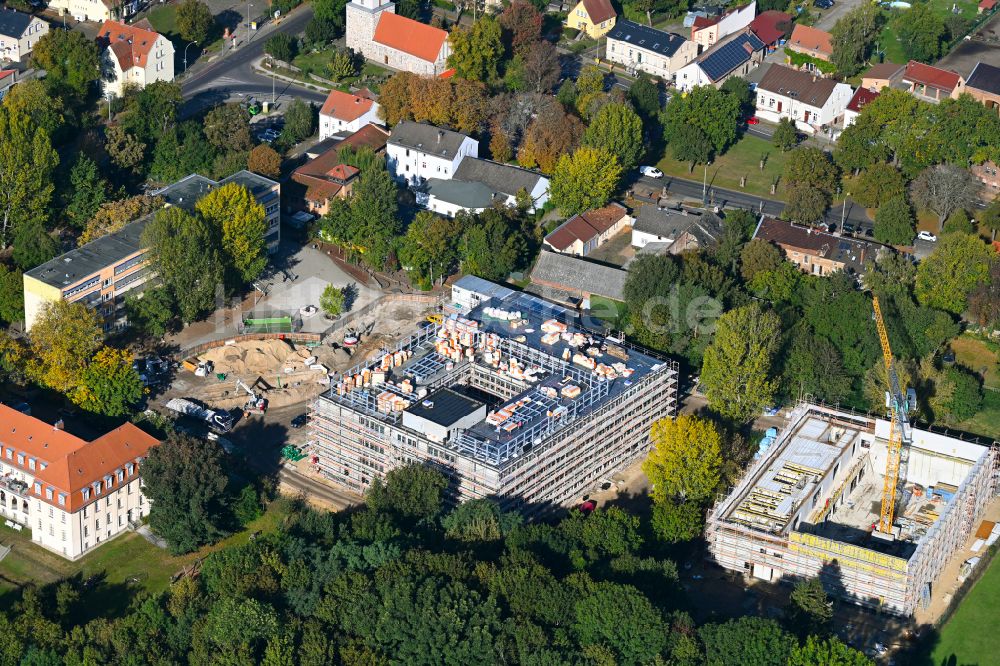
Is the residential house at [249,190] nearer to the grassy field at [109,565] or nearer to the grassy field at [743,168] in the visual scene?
the grassy field at [109,565]

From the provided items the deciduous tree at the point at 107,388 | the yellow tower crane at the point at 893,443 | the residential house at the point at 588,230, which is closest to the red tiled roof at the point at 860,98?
the residential house at the point at 588,230

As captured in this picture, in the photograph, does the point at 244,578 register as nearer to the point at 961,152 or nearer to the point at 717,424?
the point at 717,424

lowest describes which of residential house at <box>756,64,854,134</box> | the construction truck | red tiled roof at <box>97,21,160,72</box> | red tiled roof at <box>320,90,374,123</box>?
the construction truck

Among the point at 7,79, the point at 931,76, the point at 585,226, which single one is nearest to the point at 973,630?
the point at 585,226

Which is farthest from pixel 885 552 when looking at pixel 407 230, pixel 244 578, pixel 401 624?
pixel 407 230

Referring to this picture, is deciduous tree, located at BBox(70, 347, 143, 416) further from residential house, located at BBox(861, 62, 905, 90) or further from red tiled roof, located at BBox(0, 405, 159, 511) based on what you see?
residential house, located at BBox(861, 62, 905, 90)

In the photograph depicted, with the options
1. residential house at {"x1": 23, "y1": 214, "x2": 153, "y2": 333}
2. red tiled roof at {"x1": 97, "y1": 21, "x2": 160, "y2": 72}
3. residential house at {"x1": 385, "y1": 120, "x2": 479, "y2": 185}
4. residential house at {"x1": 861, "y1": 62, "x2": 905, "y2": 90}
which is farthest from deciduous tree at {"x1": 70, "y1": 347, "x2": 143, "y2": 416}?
residential house at {"x1": 861, "y1": 62, "x2": 905, "y2": 90}
